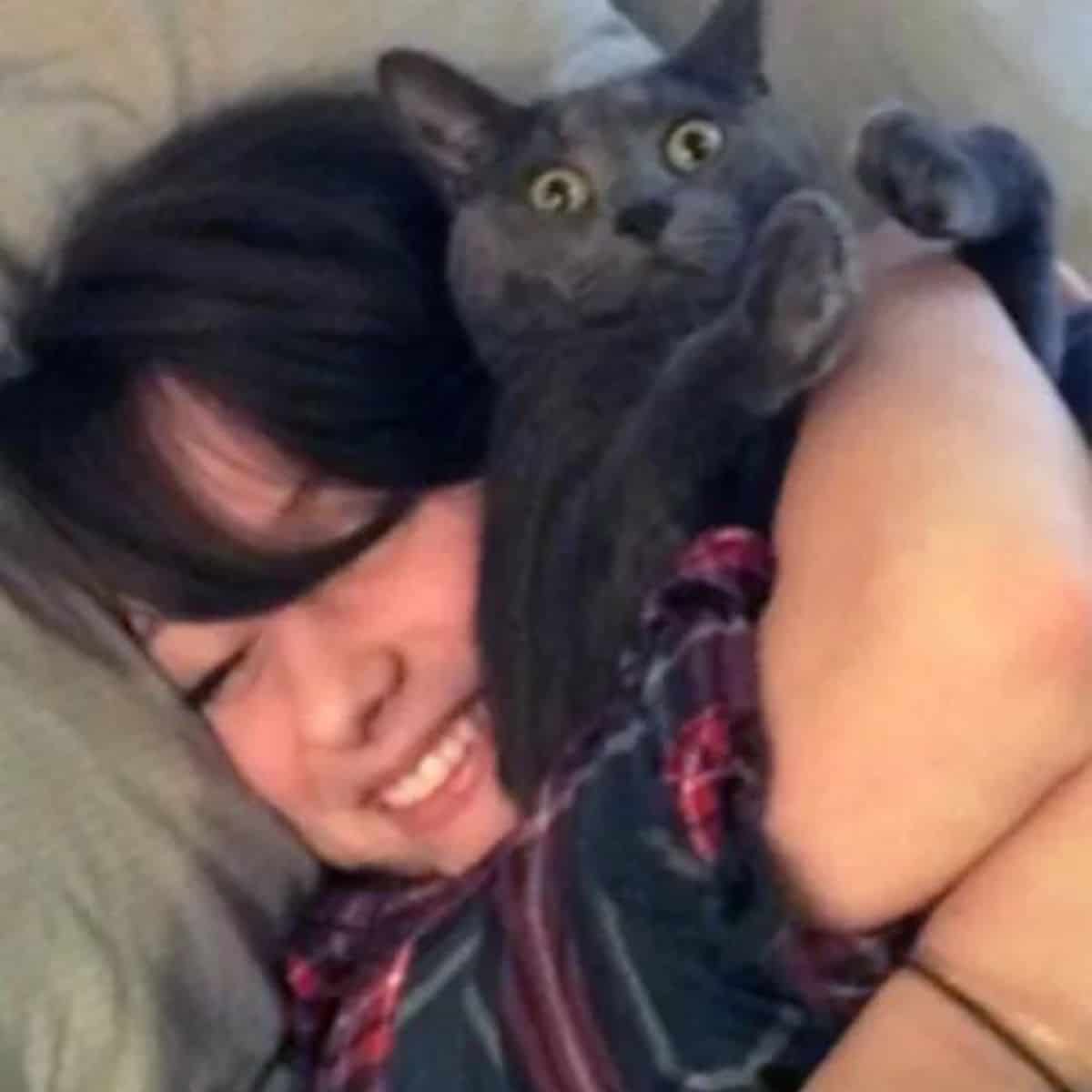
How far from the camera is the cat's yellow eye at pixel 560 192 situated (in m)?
1.12

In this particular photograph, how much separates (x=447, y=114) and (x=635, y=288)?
144 mm

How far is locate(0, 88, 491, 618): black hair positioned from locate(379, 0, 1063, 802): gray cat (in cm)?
4

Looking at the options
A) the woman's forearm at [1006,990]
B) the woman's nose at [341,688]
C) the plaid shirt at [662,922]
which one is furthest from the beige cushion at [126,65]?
the woman's forearm at [1006,990]

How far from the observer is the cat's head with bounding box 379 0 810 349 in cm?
109

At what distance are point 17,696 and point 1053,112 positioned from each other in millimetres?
658

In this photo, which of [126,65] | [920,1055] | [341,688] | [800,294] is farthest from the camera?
[126,65]

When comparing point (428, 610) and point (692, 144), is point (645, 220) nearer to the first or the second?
point (692, 144)

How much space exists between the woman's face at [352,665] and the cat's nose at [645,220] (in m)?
0.15

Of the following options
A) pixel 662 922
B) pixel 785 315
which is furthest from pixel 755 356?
pixel 662 922

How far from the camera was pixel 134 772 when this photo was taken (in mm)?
1083

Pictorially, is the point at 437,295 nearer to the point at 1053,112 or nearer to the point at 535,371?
the point at 535,371

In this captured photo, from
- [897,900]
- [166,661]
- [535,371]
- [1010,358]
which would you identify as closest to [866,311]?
[1010,358]

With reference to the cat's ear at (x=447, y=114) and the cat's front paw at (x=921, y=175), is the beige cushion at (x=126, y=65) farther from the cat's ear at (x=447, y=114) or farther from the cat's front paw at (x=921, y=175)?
the cat's front paw at (x=921, y=175)

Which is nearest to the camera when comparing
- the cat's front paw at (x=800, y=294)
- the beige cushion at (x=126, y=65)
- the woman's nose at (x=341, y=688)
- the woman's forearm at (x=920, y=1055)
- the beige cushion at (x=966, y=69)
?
the woman's forearm at (x=920, y=1055)
